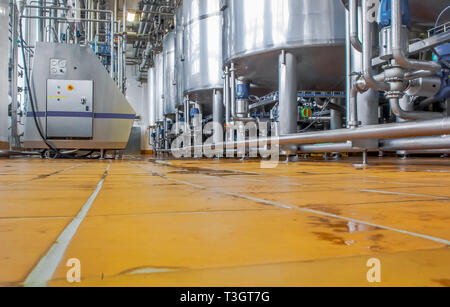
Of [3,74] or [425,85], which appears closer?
[425,85]

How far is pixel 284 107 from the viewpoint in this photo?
2.62 m

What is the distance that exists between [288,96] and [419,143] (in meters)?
0.99

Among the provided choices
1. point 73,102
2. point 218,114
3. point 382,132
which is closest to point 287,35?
point 382,132

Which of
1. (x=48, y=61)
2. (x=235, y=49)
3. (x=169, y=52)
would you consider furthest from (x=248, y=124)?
(x=169, y=52)

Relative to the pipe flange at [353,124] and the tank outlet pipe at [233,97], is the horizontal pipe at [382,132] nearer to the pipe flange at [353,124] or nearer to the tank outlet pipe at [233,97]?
the pipe flange at [353,124]

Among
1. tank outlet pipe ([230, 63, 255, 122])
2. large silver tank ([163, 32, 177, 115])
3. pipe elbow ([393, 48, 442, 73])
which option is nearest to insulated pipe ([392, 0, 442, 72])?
pipe elbow ([393, 48, 442, 73])

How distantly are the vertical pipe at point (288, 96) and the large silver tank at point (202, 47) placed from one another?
5.20 feet

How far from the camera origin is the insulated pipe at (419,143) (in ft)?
5.59

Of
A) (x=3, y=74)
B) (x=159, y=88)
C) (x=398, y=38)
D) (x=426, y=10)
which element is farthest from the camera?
(x=159, y=88)

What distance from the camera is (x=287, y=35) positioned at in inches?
104

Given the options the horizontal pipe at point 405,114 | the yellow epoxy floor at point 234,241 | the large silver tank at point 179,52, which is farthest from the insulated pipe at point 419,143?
the large silver tank at point 179,52

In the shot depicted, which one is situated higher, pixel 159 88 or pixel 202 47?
pixel 159 88

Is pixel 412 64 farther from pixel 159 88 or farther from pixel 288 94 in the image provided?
pixel 159 88
